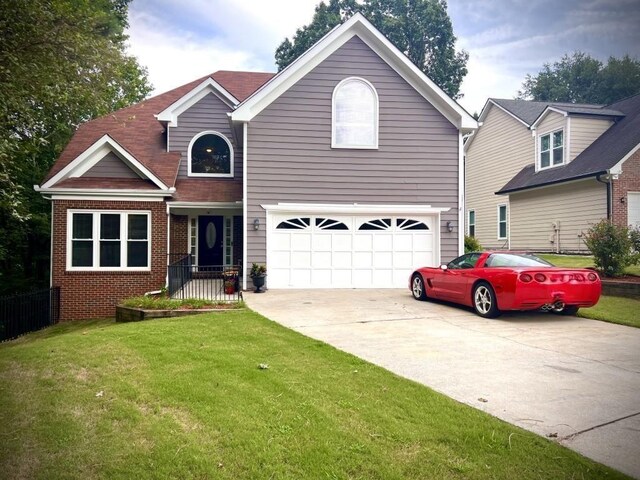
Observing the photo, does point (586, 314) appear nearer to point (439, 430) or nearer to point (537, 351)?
point (537, 351)

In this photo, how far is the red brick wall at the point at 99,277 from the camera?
1290 centimetres

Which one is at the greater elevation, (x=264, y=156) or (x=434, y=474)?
(x=264, y=156)

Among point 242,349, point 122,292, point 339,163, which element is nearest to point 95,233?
point 122,292

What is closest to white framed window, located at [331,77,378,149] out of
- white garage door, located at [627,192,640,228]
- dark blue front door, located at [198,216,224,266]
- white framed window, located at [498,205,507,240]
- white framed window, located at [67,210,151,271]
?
dark blue front door, located at [198,216,224,266]

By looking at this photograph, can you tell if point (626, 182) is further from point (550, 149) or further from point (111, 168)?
point (111, 168)

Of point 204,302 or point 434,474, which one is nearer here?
point 434,474

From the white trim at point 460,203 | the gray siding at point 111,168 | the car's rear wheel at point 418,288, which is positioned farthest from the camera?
the white trim at point 460,203

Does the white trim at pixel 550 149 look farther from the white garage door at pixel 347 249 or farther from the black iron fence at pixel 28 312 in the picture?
the black iron fence at pixel 28 312

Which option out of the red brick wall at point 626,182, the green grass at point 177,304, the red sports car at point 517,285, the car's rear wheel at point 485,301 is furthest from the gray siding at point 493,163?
the green grass at point 177,304

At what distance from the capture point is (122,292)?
1313 centimetres

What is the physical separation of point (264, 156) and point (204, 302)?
211 inches

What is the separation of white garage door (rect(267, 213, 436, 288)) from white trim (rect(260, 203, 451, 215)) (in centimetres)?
21

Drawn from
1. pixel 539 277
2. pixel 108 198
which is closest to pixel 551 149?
pixel 539 277

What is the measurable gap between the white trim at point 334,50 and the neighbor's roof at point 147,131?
376 cm
